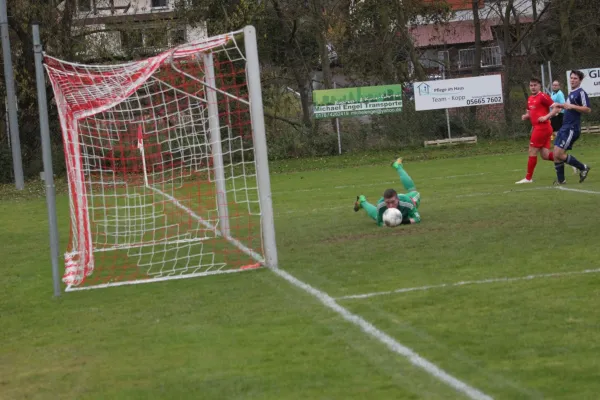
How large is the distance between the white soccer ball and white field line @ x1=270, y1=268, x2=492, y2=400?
3680 mm

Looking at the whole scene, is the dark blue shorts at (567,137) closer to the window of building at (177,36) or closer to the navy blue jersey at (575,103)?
the navy blue jersey at (575,103)

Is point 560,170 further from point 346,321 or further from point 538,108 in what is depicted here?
point 346,321

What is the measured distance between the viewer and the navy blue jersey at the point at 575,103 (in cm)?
1650

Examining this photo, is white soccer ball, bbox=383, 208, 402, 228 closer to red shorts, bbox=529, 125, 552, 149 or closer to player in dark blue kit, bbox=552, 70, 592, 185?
player in dark blue kit, bbox=552, 70, 592, 185

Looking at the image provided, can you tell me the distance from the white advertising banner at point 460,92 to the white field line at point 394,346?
22.2 meters

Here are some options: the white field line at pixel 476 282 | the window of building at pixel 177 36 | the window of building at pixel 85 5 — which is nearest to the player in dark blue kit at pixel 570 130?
the white field line at pixel 476 282

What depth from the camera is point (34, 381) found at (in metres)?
6.10

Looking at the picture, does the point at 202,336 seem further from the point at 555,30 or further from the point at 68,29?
the point at 555,30

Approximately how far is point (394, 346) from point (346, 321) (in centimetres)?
91

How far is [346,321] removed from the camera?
23.0 ft

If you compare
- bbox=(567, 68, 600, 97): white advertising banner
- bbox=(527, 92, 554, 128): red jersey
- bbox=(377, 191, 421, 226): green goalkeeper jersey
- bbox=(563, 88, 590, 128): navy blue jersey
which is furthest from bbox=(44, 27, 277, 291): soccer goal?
bbox=(567, 68, 600, 97): white advertising banner

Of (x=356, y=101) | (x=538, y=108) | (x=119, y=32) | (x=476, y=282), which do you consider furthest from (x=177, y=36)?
(x=476, y=282)

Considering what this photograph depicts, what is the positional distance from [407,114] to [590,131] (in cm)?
610

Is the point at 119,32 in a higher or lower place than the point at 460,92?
higher
